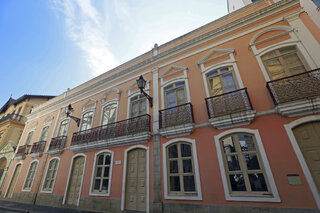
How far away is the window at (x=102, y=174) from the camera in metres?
7.30

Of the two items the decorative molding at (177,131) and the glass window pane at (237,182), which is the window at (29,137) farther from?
the glass window pane at (237,182)

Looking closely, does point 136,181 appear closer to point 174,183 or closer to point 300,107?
point 174,183

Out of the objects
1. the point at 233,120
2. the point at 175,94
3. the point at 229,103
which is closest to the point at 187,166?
the point at 233,120

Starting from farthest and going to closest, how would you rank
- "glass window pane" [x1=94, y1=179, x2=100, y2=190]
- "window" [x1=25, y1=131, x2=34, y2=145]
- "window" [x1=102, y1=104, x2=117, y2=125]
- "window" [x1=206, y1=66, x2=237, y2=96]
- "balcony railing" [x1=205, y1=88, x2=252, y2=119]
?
1. "window" [x1=25, y1=131, x2=34, y2=145]
2. "window" [x1=102, y1=104, x2=117, y2=125]
3. "glass window pane" [x1=94, y1=179, x2=100, y2=190]
4. "window" [x1=206, y1=66, x2=237, y2=96]
5. "balcony railing" [x1=205, y1=88, x2=252, y2=119]

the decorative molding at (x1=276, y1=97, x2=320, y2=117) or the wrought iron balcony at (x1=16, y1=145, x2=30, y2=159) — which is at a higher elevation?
the wrought iron balcony at (x1=16, y1=145, x2=30, y2=159)

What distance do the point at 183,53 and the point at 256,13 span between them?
12.3 feet

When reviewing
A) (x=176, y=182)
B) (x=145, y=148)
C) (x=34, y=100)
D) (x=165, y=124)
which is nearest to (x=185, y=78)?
(x=165, y=124)

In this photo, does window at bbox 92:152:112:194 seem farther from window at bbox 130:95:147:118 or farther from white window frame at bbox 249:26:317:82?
white window frame at bbox 249:26:317:82

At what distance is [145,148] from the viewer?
6.86m

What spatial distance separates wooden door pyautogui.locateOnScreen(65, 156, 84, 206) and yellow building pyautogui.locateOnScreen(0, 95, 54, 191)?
9585 millimetres

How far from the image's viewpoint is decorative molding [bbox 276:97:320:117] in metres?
4.31

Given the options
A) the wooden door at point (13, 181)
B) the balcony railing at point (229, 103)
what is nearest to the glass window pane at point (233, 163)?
the balcony railing at point (229, 103)

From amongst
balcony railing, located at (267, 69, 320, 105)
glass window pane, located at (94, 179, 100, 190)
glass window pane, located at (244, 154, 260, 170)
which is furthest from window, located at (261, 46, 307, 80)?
glass window pane, located at (94, 179, 100, 190)

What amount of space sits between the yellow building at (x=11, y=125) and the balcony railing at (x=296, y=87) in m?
20.7
